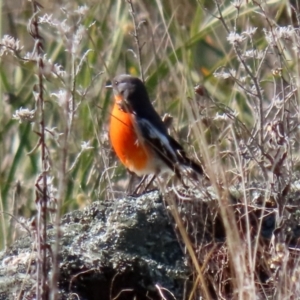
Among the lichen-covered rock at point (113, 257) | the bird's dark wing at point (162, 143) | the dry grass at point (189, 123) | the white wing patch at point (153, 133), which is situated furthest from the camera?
the white wing patch at point (153, 133)

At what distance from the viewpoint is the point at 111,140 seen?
215 inches

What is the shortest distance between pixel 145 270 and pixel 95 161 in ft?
6.10

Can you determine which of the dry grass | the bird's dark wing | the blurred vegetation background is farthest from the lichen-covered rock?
the blurred vegetation background

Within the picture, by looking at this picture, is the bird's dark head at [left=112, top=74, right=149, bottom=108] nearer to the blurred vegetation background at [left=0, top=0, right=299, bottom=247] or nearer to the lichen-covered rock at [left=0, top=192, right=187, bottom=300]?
the blurred vegetation background at [left=0, top=0, right=299, bottom=247]

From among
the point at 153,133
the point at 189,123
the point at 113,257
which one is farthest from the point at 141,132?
the point at 113,257

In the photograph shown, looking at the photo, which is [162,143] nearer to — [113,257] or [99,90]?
[99,90]

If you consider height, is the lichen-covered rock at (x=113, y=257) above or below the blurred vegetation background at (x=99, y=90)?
below

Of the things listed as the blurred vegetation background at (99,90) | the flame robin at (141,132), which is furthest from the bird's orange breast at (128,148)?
the blurred vegetation background at (99,90)

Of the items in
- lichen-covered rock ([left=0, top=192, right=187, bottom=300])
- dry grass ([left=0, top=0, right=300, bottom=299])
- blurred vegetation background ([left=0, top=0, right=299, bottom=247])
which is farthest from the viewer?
blurred vegetation background ([left=0, top=0, right=299, bottom=247])

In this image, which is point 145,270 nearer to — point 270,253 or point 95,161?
point 270,253

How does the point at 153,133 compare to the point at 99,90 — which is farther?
the point at 99,90

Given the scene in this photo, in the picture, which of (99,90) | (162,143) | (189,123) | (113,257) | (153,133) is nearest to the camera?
(113,257)

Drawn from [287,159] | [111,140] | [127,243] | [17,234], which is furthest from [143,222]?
→ [111,140]

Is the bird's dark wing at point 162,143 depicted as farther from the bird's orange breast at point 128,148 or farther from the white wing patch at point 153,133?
the bird's orange breast at point 128,148
